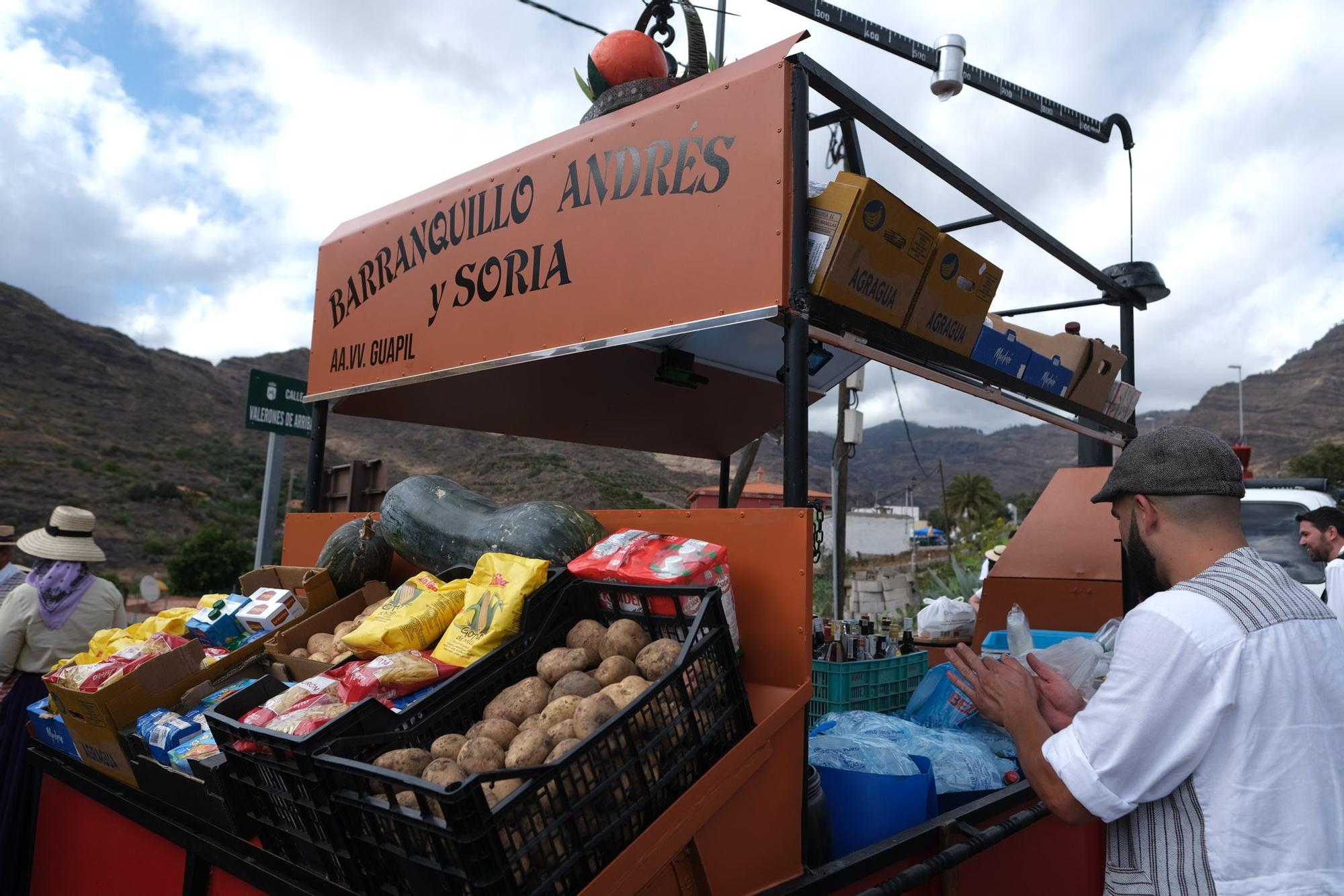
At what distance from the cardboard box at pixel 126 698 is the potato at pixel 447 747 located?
147cm

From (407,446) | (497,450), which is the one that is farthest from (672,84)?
(407,446)

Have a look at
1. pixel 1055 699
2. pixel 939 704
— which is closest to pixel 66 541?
pixel 939 704

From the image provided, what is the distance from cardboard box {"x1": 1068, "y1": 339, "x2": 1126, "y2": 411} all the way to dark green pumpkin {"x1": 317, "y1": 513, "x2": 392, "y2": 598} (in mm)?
3500

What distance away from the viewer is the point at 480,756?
6.29 ft

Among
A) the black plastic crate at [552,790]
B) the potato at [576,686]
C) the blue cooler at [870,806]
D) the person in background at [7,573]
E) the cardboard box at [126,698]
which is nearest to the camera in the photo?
the black plastic crate at [552,790]

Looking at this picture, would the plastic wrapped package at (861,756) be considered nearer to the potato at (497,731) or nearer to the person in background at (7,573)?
the potato at (497,731)

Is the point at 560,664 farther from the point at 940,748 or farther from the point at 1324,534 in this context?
A: the point at 1324,534

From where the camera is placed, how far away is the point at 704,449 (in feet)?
20.2

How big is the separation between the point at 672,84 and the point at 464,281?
4.23ft

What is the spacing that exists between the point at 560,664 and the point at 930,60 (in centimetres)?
632

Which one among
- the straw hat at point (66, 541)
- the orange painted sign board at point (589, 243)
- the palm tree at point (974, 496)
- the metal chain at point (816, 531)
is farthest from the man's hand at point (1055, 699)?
the palm tree at point (974, 496)

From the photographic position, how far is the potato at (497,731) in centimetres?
205

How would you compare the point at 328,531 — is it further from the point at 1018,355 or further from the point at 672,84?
→ the point at 1018,355

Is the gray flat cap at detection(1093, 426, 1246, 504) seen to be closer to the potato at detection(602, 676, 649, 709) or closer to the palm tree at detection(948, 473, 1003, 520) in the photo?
the potato at detection(602, 676, 649, 709)
